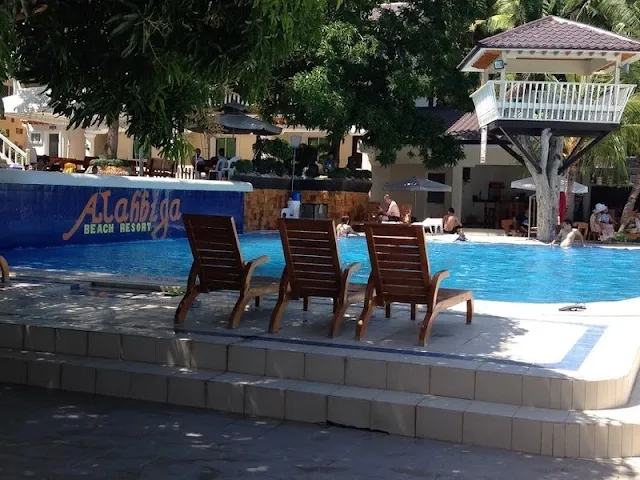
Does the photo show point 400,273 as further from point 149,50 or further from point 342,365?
point 149,50

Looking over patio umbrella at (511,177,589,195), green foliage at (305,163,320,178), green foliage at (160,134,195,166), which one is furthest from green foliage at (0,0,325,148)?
green foliage at (305,163,320,178)

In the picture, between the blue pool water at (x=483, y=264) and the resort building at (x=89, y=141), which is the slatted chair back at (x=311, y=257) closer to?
the blue pool water at (x=483, y=264)

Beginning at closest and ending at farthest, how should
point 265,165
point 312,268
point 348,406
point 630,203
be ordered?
point 348,406 < point 312,268 < point 265,165 < point 630,203

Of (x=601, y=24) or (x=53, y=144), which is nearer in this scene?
(x=601, y=24)

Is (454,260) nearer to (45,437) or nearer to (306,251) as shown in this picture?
(306,251)

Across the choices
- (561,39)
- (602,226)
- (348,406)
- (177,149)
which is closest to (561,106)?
(561,39)

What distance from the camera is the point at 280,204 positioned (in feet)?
87.0

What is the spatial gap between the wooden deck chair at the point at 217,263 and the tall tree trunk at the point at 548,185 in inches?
758

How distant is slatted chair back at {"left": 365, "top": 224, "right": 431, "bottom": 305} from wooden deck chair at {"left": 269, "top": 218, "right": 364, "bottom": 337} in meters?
0.28

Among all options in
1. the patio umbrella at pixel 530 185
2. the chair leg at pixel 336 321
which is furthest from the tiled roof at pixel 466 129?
the chair leg at pixel 336 321

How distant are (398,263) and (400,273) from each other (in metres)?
0.08

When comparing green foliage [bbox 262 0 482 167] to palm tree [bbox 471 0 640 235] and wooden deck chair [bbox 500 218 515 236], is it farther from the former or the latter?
wooden deck chair [bbox 500 218 515 236]

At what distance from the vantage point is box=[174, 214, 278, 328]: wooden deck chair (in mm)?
6773

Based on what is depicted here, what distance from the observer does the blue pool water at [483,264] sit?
12445mm
